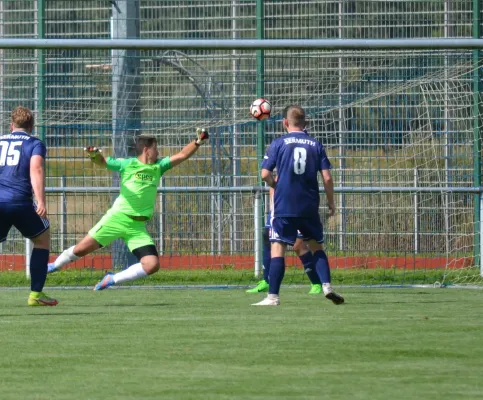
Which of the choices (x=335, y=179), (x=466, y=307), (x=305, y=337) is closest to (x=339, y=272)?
(x=335, y=179)

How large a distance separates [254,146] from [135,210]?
3.41 m

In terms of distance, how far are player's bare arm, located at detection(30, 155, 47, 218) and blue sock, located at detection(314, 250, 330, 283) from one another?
2435mm

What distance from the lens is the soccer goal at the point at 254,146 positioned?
1431cm

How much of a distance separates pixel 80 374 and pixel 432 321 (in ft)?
11.5

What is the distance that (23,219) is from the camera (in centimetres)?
1023

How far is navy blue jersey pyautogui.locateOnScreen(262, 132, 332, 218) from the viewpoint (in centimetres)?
1047

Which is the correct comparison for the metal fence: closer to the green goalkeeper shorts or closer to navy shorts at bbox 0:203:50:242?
the green goalkeeper shorts

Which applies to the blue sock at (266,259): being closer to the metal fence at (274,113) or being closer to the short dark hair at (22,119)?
the metal fence at (274,113)

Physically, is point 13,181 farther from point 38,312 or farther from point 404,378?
point 404,378

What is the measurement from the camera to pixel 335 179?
49.1 ft

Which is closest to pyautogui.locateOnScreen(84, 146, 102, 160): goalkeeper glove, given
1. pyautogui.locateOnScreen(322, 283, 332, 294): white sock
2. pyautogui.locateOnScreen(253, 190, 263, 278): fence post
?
pyautogui.locateOnScreen(322, 283, 332, 294): white sock

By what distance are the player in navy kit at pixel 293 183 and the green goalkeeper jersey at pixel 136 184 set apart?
5.15 ft

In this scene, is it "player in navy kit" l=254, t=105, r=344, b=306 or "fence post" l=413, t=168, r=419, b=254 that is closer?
"player in navy kit" l=254, t=105, r=344, b=306

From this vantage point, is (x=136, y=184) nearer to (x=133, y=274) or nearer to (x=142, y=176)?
(x=142, y=176)
